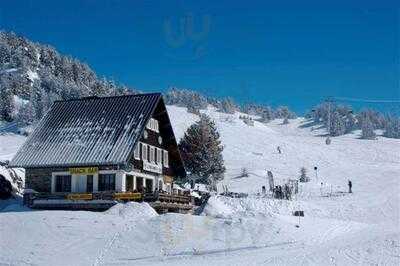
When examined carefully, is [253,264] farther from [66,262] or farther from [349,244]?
[66,262]

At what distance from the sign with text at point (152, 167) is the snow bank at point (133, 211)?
24.7 feet

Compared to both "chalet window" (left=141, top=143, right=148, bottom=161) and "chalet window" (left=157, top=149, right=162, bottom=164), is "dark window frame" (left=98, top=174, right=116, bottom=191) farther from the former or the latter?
"chalet window" (left=157, top=149, right=162, bottom=164)

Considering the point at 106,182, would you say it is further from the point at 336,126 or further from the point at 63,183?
the point at 336,126

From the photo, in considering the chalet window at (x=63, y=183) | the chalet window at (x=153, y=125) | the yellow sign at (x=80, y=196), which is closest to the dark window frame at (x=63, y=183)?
the chalet window at (x=63, y=183)

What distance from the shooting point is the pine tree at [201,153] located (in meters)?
65.9

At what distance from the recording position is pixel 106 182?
42.6 m

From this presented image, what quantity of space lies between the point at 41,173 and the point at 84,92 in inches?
Answer: 3692

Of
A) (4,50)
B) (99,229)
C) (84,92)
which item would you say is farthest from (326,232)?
(4,50)

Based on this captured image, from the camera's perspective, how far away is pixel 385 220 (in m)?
49.5

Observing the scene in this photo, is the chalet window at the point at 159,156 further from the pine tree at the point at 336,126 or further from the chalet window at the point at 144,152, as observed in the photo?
the pine tree at the point at 336,126

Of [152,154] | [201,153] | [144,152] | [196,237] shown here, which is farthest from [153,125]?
[201,153]

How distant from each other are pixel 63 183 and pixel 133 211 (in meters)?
8.68

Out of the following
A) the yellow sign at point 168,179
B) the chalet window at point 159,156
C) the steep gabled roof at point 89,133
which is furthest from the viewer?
the yellow sign at point 168,179

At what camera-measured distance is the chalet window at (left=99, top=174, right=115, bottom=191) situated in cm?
4241
